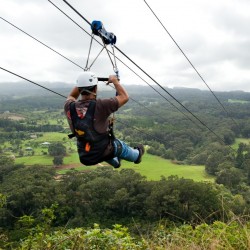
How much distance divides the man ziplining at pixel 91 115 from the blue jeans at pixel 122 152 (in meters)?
0.16

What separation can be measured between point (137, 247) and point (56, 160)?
1978 inches

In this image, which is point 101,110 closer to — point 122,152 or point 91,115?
point 91,115

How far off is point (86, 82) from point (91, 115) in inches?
14.3

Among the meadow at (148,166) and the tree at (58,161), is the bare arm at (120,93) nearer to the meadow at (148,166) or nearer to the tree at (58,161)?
the meadow at (148,166)

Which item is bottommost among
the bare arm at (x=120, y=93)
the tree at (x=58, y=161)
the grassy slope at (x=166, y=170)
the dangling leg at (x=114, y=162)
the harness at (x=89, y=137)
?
the tree at (x=58, y=161)

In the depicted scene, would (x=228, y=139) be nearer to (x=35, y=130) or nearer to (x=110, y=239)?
(x=35, y=130)

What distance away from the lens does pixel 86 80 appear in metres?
3.38

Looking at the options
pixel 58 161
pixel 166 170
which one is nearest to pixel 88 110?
pixel 166 170

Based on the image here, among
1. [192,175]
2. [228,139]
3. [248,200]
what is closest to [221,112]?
[228,139]

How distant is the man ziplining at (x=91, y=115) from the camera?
334 cm

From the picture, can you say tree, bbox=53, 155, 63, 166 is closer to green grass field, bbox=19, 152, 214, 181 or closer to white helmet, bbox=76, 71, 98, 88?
green grass field, bbox=19, 152, 214, 181

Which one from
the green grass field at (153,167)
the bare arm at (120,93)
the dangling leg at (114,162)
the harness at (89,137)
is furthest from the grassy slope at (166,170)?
the bare arm at (120,93)

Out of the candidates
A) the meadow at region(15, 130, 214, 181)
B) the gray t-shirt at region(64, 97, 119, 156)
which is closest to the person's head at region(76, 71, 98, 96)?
the gray t-shirt at region(64, 97, 119, 156)

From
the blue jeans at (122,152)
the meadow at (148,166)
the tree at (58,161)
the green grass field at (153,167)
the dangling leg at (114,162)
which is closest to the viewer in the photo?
the blue jeans at (122,152)
